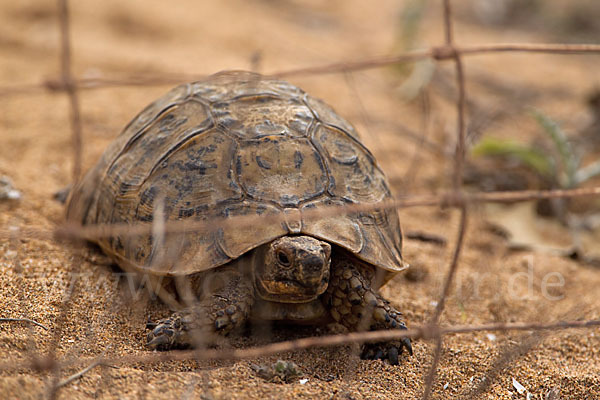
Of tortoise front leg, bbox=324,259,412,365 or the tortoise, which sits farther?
tortoise front leg, bbox=324,259,412,365

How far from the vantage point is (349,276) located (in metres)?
2.46

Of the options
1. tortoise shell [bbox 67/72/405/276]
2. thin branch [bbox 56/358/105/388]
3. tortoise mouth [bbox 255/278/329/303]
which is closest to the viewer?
thin branch [bbox 56/358/105/388]

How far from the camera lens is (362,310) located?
Result: 7.97 ft

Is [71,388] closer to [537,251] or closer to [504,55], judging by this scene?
[537,251]

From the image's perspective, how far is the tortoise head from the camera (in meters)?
2.20

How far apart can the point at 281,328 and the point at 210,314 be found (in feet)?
1.30

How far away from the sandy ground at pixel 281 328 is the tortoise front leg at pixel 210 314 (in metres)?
0.11

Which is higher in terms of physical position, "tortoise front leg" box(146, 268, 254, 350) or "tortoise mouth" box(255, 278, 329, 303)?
"tortoise mouth" box(255, 278, 329, 303)

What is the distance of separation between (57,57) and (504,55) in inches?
222

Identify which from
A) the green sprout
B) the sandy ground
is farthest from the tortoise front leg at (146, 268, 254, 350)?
the green sprout

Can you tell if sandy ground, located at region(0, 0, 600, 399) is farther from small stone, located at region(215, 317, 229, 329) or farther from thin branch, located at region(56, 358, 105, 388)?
small stone, located at region(215, 317, 229, 329)

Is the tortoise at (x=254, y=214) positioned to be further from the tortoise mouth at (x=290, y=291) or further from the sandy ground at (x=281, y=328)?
the sandy ground at (x=281, y=328)

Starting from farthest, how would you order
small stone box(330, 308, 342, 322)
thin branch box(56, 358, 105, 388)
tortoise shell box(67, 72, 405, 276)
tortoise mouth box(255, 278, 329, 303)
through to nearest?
small stone box(330, 308, 342, 322), tortoise shell box(67, 72, 405, 276), tortoise mouth box(255, 278, 329, 303), thin branch box(56, 358, 105, 388)

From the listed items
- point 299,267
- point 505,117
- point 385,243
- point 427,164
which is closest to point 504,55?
point 505,117
